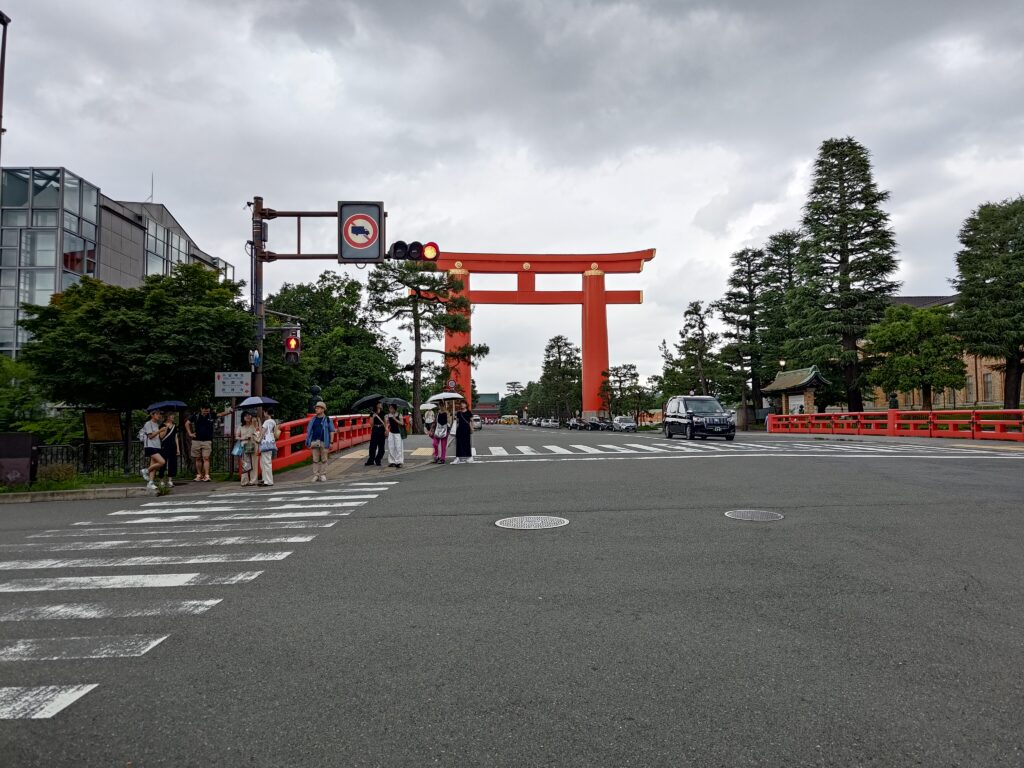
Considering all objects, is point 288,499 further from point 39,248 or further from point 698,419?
point 39,248

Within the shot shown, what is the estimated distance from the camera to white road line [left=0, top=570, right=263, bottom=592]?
Result: 556 cm

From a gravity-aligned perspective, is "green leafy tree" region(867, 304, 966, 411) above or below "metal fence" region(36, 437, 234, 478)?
above

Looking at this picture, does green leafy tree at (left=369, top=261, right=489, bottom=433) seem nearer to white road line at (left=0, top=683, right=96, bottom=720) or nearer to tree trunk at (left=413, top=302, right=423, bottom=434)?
tree trunk at (left=413, top=302, right=423, bottom=434)

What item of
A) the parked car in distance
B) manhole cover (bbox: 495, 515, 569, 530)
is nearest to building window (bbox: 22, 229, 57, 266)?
manhole cover (bbox: 495, 515, 569, 530)

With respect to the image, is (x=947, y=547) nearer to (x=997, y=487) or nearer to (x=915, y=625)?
(x=915, y=625)

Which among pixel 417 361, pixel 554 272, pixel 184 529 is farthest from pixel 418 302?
pixel 184 529

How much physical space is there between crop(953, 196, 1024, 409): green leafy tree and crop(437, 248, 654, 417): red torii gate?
76.0ft

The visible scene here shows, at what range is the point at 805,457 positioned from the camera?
16922mm

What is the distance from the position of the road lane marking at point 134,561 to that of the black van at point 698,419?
2294 centimetres

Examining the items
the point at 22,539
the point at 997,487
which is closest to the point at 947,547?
the point at 997,487

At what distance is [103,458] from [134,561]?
35.5ft

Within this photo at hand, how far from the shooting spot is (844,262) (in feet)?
128

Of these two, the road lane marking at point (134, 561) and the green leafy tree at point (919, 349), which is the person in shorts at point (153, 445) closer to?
the road lane marking at point (134, 561)

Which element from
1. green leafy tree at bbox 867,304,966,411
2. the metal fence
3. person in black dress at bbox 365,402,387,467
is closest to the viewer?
the metal fence
